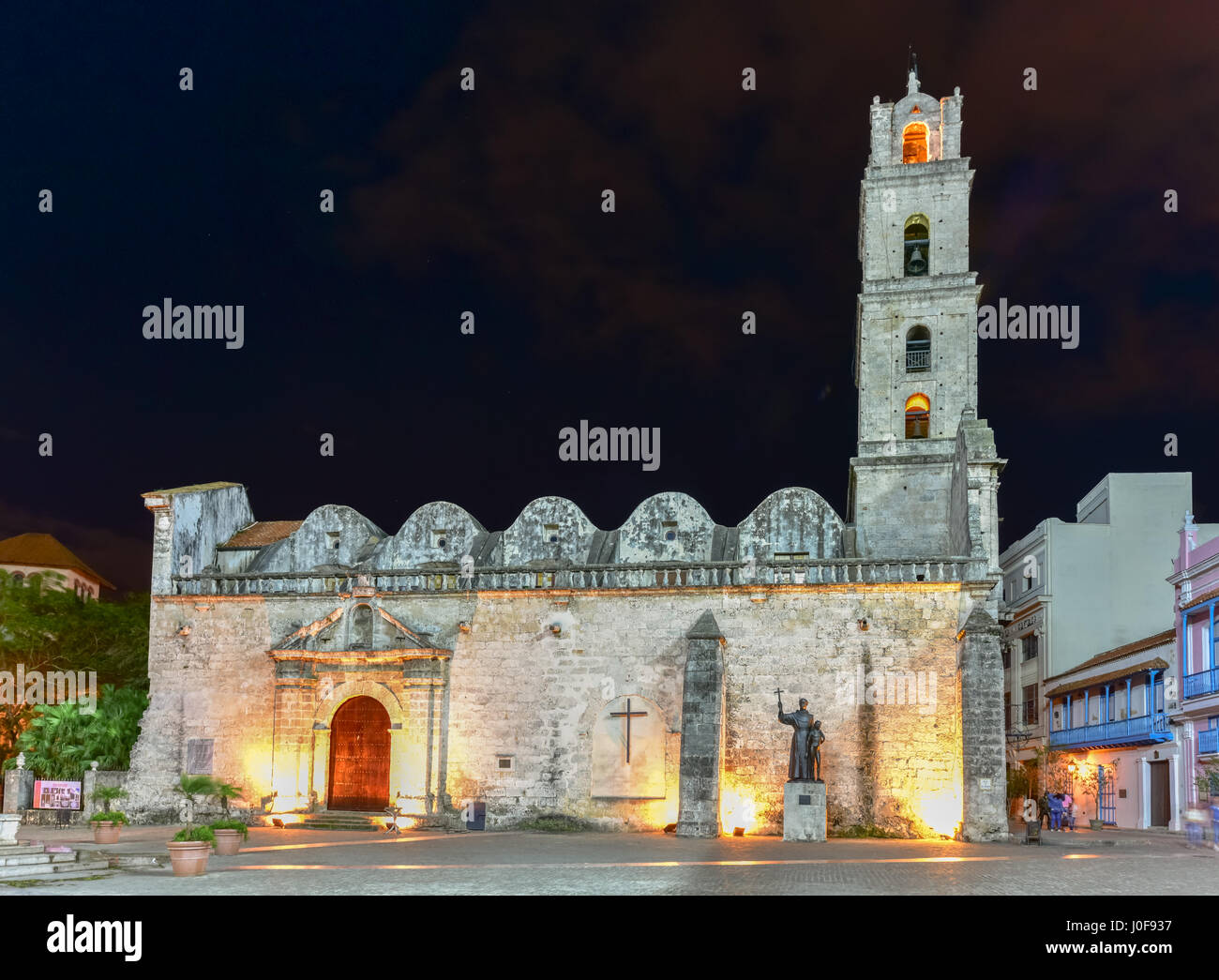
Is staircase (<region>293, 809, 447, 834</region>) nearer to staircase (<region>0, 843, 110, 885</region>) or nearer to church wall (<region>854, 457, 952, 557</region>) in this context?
staircase (<region>0, 843, 110, 885</region>)

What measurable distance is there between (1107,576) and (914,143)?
1890 centimetres

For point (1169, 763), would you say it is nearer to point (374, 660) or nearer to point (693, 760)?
point (693, 760)

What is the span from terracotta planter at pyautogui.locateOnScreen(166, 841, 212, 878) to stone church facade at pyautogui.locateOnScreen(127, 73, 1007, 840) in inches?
378

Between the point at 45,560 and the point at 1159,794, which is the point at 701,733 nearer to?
the point at 1159,794

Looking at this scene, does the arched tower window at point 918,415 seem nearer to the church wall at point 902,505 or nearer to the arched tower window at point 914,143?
the church wall at point 902,505

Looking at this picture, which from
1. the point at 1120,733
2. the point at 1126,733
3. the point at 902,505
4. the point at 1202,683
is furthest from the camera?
the point at 1120,733

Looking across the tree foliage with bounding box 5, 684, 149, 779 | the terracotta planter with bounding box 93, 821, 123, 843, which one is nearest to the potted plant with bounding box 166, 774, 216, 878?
the terracotta planter with bounding box 93, 821, 123, 843

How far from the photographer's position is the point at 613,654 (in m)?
23.6

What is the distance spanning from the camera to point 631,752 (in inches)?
911

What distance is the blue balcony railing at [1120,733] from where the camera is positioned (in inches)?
1223

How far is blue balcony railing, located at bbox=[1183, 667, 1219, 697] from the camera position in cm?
2778

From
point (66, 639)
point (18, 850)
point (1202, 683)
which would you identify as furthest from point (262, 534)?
point (1202, 683)

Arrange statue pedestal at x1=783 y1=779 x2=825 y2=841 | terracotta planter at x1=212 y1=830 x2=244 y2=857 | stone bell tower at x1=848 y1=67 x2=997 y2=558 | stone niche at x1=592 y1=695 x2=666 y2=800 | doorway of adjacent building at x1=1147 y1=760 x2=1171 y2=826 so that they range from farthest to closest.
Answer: doorway of adjacent building at x1=1147 y1=760 x2=1171 y2=826, stone bell tower at x1=848 y1=67 x2=997 y2=558, stone niche at x1=592 y1=695 x2=666 y2=800, statue pedestal at x1=783 y1=779 x2=825 y2=841, terracotta planter at x1=212 y1=830 x2=244 y2=857
